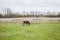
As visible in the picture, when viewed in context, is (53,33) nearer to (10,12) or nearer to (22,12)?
(22,12)

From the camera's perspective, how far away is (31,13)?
2119 mm

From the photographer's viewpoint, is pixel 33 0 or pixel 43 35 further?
pixel 33 0

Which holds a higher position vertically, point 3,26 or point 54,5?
point 54,5

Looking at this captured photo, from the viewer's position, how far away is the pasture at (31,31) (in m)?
2.02

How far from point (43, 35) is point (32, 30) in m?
0.20

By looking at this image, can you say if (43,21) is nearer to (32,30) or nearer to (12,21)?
(32,30)

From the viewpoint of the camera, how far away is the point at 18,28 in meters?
2.09

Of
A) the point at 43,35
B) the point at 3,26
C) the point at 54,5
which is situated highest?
the point at 54,5

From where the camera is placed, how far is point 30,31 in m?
2.07

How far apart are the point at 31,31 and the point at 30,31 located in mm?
20

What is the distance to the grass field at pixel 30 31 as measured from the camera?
79.4 inches

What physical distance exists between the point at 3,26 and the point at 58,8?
3.16 feet

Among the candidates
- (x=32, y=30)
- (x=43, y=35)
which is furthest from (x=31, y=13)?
(x=43, y=35)

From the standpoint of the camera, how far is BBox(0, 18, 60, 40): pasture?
202cm
